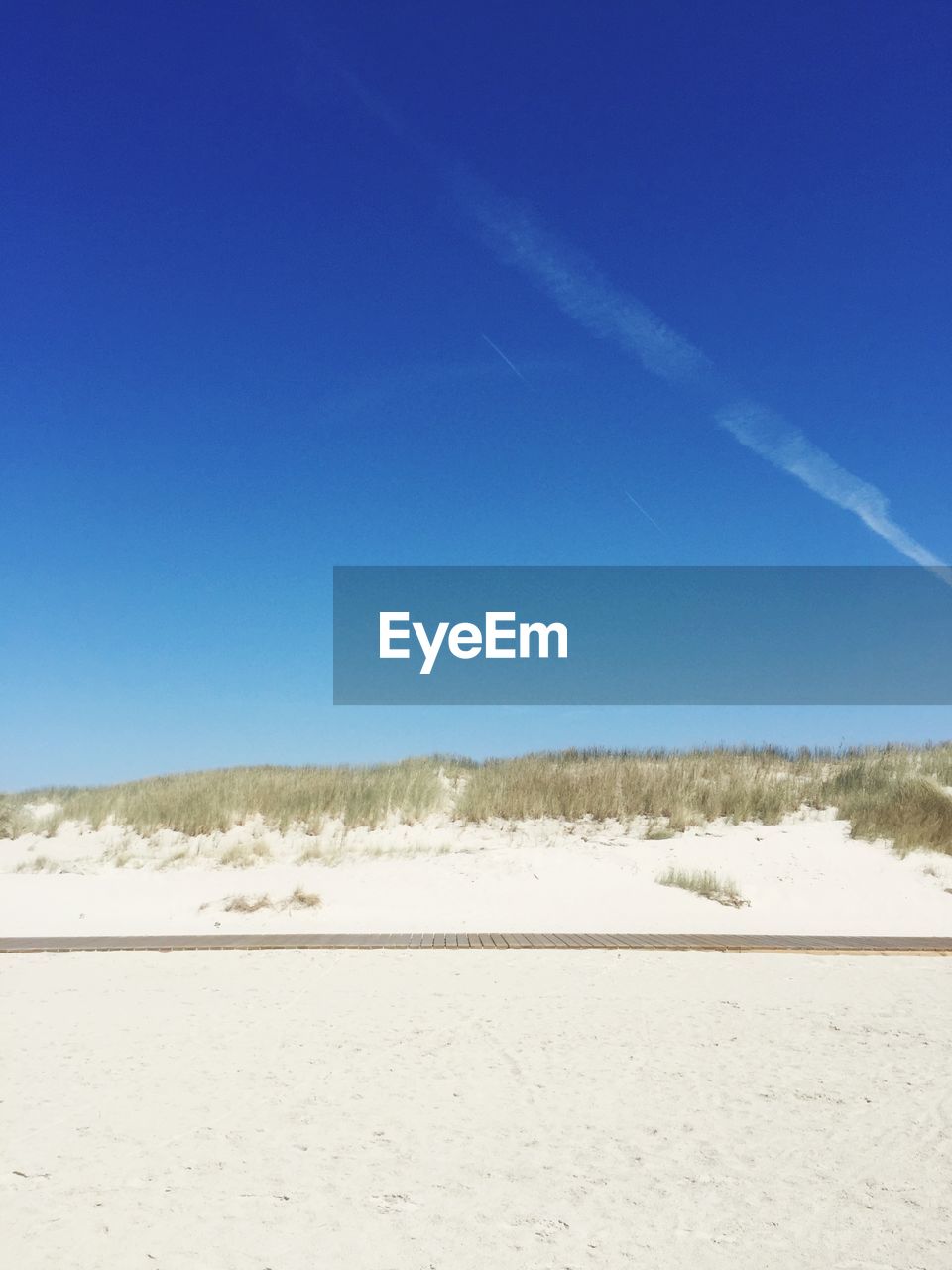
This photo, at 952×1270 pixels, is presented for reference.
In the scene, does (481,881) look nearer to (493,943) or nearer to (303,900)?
(303,900)

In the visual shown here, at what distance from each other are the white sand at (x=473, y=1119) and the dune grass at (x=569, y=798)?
23.8 ft

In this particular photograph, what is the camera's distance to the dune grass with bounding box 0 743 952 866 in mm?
15047

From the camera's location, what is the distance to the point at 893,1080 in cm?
507

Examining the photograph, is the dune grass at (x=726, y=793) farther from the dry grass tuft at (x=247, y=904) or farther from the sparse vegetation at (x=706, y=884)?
the dry grass tuft at (x=247, y=904)

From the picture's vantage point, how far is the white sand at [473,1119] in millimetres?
3326

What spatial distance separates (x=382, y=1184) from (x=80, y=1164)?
1.29m

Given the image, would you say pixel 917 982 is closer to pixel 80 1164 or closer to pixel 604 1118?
pixel 604 1118

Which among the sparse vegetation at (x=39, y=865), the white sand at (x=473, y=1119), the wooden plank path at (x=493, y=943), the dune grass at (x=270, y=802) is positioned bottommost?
the white sand at (x=473, y=1119)

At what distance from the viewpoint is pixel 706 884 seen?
11.9m

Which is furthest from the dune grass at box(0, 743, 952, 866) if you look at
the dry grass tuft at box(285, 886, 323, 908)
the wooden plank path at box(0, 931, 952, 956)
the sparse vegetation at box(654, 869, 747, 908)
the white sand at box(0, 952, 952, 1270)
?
the white sand at box(0, 952, 952, 1270)

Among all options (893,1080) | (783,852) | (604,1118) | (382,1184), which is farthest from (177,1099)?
(783,852)

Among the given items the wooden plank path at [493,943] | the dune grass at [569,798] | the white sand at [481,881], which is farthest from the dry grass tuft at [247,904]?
the dune grass at [569,798]

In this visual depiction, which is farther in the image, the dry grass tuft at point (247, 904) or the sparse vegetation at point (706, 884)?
the sparse vegetation at point (706, 884)

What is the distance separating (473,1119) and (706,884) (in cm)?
804
